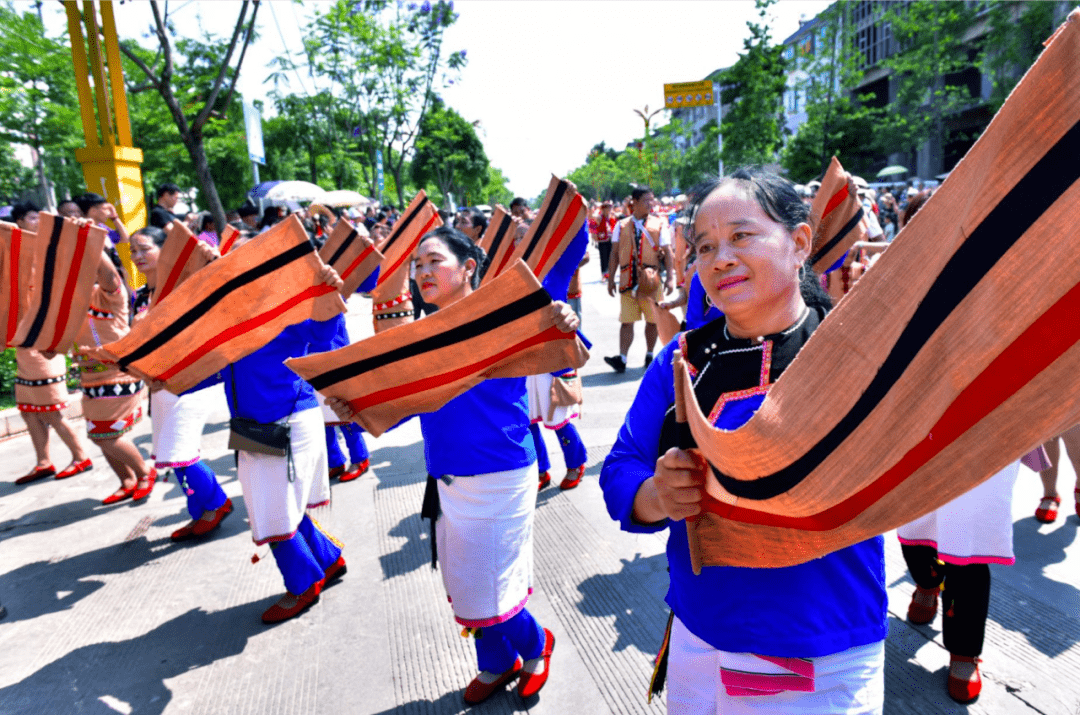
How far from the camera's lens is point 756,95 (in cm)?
2678

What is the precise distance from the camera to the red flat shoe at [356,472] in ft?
19.3

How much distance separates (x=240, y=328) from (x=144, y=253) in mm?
1884

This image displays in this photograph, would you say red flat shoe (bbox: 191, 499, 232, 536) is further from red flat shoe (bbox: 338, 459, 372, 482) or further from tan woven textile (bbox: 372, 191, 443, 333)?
tan woven textile (bbox: 372, 191, 443, 333)

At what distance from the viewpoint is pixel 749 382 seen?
153 centimetres

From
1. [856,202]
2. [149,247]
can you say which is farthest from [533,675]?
[149,247]

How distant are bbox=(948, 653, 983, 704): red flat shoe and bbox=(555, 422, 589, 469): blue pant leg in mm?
2986

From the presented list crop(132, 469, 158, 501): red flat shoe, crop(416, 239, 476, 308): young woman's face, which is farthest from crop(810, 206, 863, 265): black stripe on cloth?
crop(132, 469, 158, 501): red flat shoe

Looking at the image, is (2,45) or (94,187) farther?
(2,45)

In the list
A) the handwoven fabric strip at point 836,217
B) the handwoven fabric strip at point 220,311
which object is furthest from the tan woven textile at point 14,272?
the handwoven fabric strip at point 836,217

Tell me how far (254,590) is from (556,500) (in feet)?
6.95

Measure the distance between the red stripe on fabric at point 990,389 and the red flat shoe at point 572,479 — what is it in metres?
4.14

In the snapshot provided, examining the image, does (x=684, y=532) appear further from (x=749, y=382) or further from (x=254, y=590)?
(x=254, y=590)

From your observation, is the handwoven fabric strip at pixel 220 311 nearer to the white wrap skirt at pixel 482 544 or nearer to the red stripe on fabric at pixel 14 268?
the white wrap skirt at pixel 482 544

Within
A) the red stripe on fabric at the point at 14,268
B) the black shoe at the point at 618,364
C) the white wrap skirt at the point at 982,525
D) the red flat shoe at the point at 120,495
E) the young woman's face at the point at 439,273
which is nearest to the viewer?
the white wrap skirt at the point at 982,525
